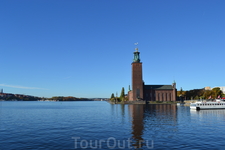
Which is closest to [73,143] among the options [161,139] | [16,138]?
[16,138]

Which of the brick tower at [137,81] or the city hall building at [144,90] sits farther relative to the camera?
the city hall building at [144,90]

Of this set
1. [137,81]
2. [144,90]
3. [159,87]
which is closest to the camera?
[137,81]

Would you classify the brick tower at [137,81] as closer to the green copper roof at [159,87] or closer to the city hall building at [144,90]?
the city hall building at [144,90]

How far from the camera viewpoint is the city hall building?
550 feet

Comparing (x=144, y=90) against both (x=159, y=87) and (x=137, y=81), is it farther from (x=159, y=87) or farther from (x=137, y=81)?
(x=159, y=87)

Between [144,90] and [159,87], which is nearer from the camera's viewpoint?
[144,90]

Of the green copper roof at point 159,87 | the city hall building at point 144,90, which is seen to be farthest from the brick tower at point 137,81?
the green copper roof at point 159,87

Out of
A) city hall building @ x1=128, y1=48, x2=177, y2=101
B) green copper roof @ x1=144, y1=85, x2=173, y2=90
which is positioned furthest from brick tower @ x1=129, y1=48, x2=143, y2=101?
green copper roof @ x1=144, y1=85, x2=173, y2=90

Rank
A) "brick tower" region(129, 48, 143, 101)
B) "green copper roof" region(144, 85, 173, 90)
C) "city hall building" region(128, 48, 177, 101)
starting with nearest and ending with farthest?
"brick tower" region(129, 48, 143, 101)
"city hall building" region(128, 48, 177, 101)
"green copper roof" region(144, 85, 173, 90)

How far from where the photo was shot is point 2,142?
23750 millimetres

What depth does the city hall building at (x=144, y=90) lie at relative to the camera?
168 metres

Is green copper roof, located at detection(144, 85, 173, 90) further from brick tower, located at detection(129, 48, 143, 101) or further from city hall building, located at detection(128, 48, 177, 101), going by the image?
brick tower, located at detection(129, 48, 143, 101)

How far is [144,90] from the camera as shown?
17662 centimetres

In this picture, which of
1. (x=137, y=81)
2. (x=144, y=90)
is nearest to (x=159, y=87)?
(x=144, y=90)
